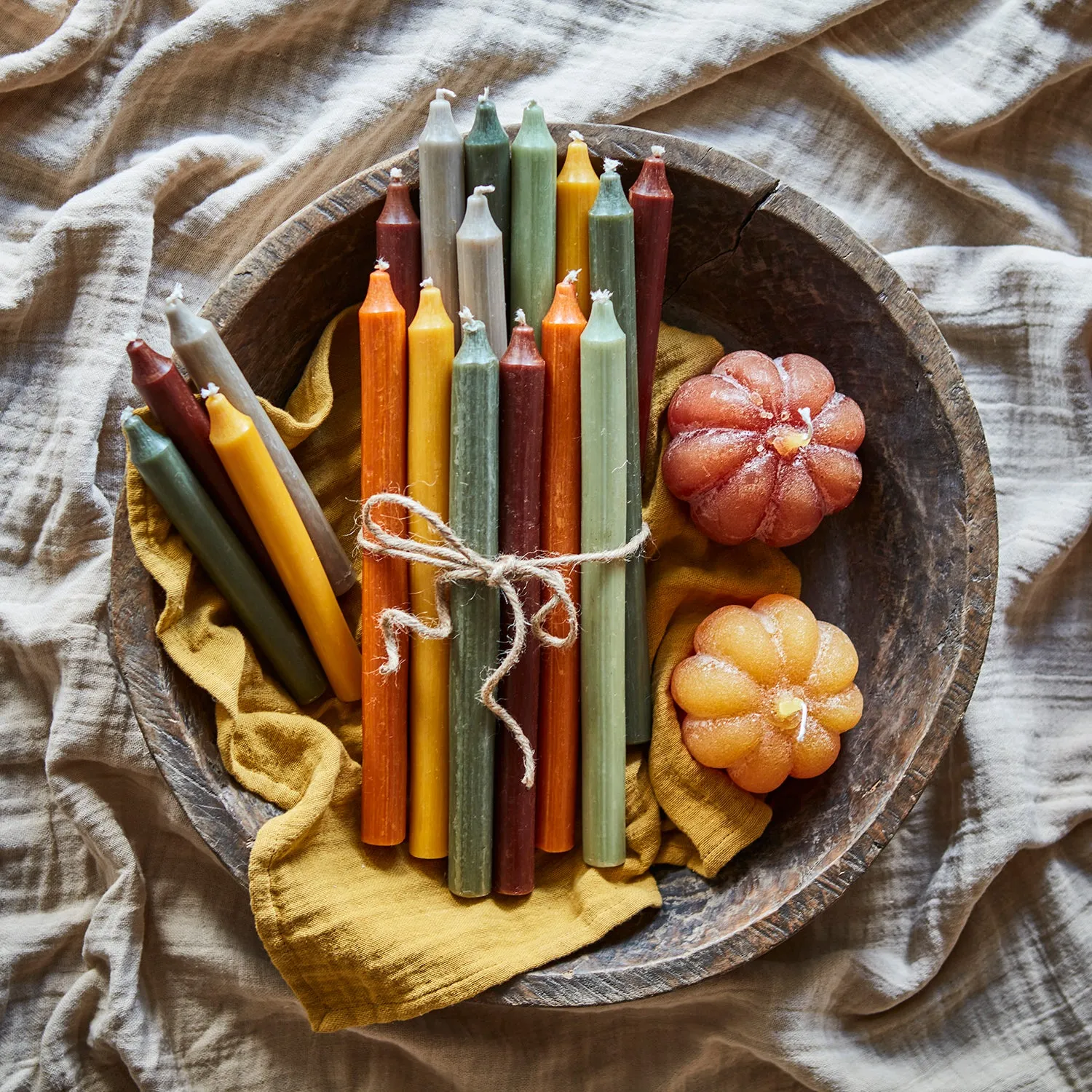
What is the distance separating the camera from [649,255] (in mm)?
1024

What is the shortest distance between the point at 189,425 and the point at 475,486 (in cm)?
26

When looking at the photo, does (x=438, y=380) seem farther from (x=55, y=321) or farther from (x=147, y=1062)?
(x=147, y=1062)

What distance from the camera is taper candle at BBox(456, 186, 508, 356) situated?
955 millimetres

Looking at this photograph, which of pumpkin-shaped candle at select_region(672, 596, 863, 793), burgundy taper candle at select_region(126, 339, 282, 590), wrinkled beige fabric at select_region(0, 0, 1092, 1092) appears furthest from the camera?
wrinkled beige fabric at select_region(0, 0, 1092, 1092)

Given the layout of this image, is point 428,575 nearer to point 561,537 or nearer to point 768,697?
point 561,537

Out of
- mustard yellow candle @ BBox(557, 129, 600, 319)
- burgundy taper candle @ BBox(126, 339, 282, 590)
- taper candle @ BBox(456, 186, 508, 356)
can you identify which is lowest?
burgundy taper candle @ BBox(126, 339, 282, 590)

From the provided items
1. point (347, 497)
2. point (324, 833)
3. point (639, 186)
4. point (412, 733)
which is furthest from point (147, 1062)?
point (639, 186)

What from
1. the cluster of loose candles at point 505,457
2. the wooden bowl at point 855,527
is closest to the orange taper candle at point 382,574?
the cluster of loose candles at point 505,457

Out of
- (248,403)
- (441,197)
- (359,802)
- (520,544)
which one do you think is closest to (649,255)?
(441,197)

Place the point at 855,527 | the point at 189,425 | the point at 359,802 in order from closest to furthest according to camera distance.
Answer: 1. the point at 189,425
2. the point at 359,802
3. the point at 855,527

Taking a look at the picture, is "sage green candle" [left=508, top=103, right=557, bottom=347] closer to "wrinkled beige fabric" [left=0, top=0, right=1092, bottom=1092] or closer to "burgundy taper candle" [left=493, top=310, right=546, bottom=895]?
"burgundy taper candle" [left=493, top=310, right=546, bottom=895]

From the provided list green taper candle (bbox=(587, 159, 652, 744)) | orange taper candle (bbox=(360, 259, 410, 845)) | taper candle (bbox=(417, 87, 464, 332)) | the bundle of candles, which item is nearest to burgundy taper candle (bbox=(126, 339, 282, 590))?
the bundle of candles

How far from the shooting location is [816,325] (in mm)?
1144

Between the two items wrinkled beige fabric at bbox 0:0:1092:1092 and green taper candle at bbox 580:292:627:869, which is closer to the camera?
green taper candle at bbox 580:292:627:869
